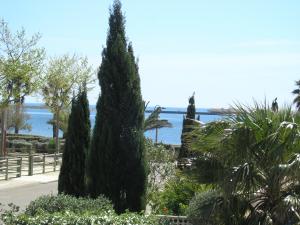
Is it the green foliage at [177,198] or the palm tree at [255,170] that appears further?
the green foliage at [177,198]

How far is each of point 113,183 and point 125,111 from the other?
4.75 feet

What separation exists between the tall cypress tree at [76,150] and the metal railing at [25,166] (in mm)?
10046

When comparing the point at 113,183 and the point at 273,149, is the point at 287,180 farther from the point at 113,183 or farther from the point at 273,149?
the point at 113,183

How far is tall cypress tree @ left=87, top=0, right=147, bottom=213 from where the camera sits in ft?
35.9

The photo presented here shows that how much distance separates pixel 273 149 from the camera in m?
7.25

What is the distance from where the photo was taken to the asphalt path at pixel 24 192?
675 inches

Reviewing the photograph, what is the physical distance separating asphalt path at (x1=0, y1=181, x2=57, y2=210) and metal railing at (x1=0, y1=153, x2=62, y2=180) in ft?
5.04

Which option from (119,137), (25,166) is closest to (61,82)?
(25,166)

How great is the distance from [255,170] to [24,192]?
1349cm

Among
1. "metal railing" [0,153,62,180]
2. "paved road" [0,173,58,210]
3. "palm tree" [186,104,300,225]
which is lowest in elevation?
"paved road" [0,173,58,210]

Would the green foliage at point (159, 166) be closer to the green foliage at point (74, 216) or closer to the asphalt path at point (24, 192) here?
the asphalt path at point (24, 192)

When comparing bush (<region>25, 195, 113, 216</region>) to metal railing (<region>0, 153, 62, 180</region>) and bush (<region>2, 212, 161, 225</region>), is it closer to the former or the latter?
bush (<region>2, 212, 161, 225</region>)

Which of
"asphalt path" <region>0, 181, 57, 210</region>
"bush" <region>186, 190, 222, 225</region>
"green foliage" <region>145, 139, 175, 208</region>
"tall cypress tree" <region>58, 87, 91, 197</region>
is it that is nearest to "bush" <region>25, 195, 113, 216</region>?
"bush" <region>186, 190, 222, 225</region>

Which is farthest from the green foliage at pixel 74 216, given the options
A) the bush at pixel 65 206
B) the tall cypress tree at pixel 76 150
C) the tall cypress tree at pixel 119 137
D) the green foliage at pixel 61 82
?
the green foliage at pixel 61 82
